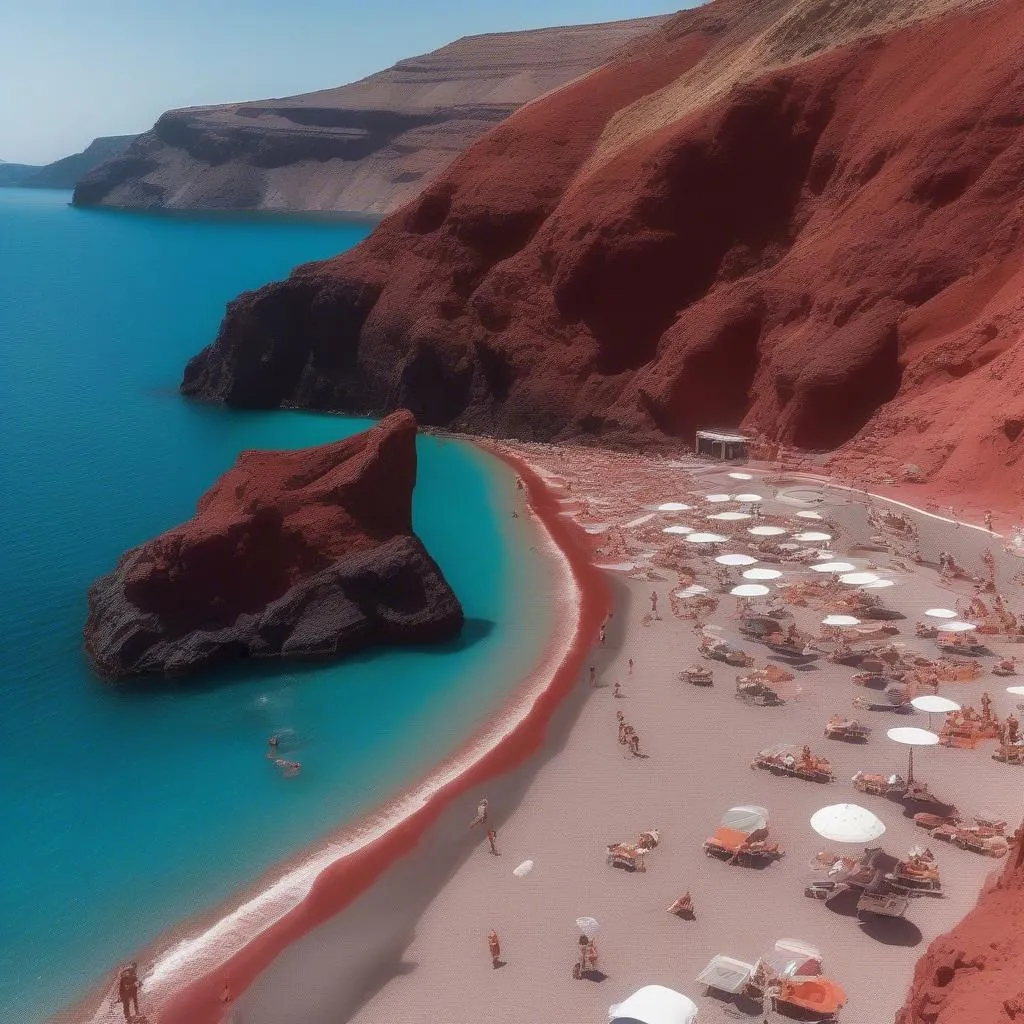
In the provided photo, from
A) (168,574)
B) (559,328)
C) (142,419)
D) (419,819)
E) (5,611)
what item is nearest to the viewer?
(419,819)

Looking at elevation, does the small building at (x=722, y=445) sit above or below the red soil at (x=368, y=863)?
above

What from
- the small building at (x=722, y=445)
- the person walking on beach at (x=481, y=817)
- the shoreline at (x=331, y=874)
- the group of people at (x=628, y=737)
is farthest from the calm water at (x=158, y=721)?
the small building at (x=722, y=445)

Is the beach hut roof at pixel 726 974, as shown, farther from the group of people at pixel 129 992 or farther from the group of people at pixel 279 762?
the group of people at pixel 279 762

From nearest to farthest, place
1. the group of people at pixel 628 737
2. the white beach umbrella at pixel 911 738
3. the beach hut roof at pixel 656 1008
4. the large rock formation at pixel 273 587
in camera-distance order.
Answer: the beach hut roof at pixel 656 1008 < the white beach umbrella at pixel 911 738 < the group of people at pixel 628 737 < the large rock formation at pixel 273 587

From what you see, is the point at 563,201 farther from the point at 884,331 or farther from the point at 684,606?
the point at 684,606

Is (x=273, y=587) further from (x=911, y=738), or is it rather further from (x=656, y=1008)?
(x=656, y=1008)

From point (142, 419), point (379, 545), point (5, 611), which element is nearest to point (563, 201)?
point (142, 419)
